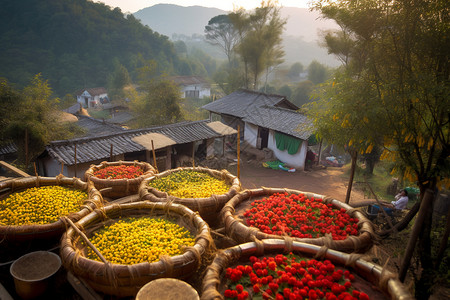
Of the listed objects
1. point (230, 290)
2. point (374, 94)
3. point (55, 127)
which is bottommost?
point (55, 127)

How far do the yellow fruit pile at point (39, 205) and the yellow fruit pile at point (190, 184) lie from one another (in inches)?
64.0

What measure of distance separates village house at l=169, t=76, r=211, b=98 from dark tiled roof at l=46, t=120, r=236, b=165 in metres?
30.9

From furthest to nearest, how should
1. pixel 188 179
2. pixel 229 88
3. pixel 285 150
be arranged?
pixel 229 88 → pixel 285 150 → pixel 188 179

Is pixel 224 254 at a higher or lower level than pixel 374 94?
lower

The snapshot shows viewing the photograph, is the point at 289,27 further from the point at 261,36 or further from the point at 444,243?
the point at 444,243

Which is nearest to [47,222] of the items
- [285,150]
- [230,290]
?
[230,290]

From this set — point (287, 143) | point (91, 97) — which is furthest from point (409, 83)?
point (91, 97)

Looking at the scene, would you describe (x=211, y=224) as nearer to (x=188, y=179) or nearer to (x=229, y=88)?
(x=188, y=179)

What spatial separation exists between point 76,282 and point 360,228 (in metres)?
4.60

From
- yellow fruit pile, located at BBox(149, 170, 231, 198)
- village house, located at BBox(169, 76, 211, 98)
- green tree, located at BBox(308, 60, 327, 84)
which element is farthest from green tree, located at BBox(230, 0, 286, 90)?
yellow fruit pile, located at BBox(149, 170, 231, 198)

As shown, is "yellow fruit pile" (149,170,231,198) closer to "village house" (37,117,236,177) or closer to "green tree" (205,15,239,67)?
"village house" (37,117,236,177)

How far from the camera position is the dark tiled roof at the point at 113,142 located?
1144 cm

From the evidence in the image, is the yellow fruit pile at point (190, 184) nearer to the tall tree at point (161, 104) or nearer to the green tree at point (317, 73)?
the tall tree at point (161, 104)

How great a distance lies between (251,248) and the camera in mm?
3951
